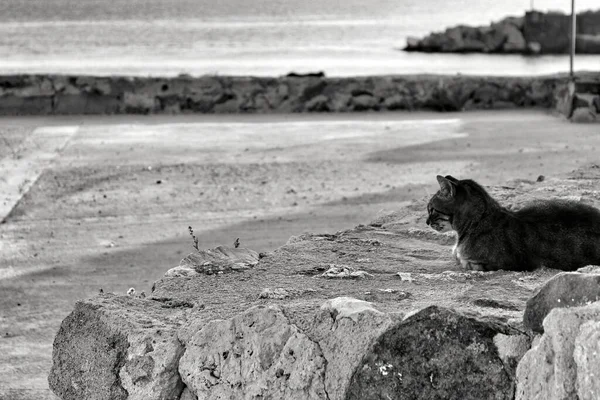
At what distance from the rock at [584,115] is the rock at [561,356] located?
11.9 meters

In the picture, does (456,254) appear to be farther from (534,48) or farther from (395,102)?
(534,48)

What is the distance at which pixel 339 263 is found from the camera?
209 inches

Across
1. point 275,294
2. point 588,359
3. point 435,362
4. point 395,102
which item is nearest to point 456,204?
point 275,294

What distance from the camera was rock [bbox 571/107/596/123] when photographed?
14895mm

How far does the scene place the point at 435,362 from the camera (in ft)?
12.3

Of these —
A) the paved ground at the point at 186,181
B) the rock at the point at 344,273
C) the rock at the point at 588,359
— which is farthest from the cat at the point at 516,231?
the paved ground at the point at 186,181

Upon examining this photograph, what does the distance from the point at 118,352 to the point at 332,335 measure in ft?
2.86

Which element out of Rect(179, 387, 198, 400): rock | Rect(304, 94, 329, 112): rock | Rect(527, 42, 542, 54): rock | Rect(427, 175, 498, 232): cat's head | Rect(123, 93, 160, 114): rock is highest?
Rect(427, 175, 498, 232): cat's head

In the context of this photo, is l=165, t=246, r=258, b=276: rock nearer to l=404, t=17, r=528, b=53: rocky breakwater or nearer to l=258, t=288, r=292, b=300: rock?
l=258, t=288, r=292, b=300: rock

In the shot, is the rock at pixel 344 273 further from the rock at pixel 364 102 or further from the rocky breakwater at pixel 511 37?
the rocky breakwater at pixel 511 37

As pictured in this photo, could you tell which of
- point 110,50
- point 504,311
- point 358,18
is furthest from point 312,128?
point 358,18

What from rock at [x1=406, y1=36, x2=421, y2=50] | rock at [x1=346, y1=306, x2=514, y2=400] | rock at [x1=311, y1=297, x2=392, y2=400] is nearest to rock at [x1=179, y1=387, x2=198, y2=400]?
rock at [x1=311, y1=297, x2=392, y2=400]

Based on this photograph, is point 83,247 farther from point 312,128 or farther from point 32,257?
point 312,128

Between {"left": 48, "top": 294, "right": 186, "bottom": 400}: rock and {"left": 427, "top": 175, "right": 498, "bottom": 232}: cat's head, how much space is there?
1683 millimetres
